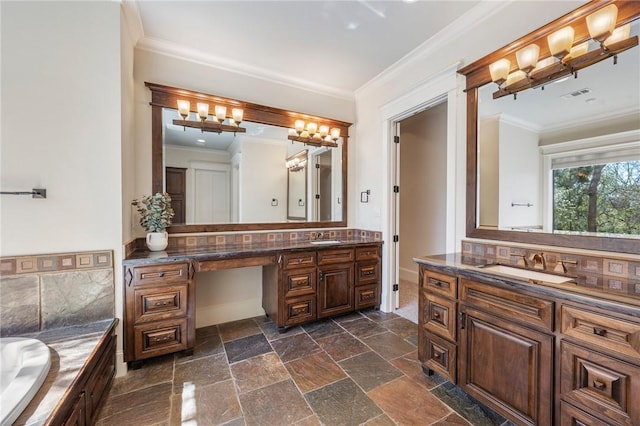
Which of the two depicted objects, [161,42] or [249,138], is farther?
[249,138]

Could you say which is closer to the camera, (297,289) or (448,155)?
(448,155)

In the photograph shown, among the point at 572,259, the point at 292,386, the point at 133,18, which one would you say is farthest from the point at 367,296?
the point at 133,18

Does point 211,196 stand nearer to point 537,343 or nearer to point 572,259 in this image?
point 537,343

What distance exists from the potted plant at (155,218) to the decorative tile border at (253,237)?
17 centimetres

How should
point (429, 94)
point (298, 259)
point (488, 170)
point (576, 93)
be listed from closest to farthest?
1. point (576, 93)
2. point (488, 170)
3. point (429, 94)
4. point (298, 259)

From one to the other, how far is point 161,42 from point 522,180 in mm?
3449

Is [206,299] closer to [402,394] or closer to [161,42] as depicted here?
[402,394]

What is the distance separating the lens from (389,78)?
10.2 ft

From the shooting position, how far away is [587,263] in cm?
158

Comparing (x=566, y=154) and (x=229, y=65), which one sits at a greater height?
(x=229, y=65)

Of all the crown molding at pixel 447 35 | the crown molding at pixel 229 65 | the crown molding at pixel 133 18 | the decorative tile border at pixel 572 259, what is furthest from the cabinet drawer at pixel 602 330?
the crown molding at pixel 133 18

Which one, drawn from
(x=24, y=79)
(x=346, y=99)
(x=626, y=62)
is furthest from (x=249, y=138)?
(x=626, y=62)

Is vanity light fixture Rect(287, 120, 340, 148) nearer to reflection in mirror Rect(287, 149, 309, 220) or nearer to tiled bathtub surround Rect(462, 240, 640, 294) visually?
reflection in mirror Rect(287, 149, 309, 220)

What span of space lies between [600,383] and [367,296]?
6.96 ft
